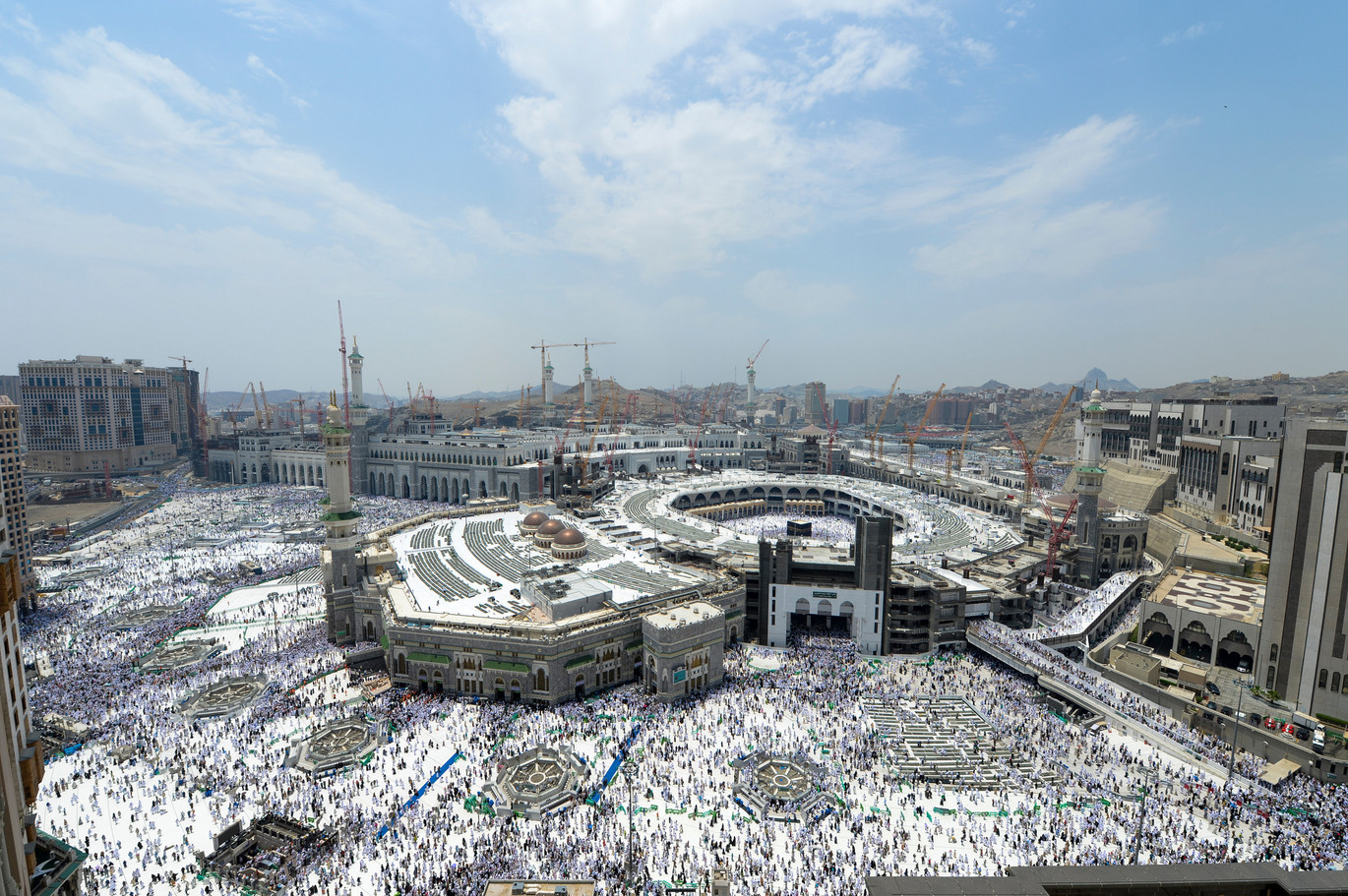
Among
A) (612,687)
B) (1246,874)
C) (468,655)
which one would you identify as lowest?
(612,687)

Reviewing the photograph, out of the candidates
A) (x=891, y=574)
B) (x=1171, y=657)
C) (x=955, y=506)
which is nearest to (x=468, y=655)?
(x=891, y=574)

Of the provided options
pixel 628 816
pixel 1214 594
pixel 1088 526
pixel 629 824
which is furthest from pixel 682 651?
pixel 1088 526

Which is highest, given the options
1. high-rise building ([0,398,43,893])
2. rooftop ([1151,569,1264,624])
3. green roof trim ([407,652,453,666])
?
high-rise building ([0,398,43,893])

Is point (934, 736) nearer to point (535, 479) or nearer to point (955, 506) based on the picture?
point (955, 506)

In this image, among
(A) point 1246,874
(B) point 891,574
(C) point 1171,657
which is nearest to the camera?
(A) point 1246,874

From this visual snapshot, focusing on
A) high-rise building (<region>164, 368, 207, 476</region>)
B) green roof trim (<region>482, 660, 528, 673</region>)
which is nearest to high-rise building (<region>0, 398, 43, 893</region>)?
green roof trim (<region>482, 660, 528, 673</region>)

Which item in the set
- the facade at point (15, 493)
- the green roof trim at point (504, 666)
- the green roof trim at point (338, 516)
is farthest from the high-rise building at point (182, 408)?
the green roof trim at point (504, 666)

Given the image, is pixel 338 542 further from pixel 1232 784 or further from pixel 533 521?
pixel 1232 784

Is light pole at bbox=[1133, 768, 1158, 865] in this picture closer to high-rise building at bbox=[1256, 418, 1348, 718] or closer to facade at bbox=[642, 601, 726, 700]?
high-rise building at bbox=[1256, 418, 1348, 718]
